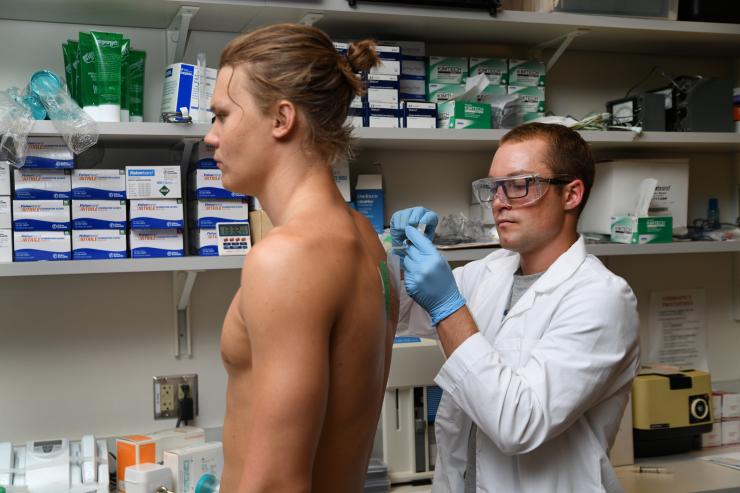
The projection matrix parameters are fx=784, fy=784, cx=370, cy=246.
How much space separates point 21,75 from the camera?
89.5 inches

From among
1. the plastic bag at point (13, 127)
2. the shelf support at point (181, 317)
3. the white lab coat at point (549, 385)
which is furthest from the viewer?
the shelf support at point (181, 317)

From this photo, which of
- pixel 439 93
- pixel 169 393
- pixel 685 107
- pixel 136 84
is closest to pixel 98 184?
pixel 136 84

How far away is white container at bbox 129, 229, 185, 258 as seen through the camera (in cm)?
210

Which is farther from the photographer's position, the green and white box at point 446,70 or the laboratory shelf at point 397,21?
the green and white box at point 446,70

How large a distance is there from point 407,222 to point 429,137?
0.53 m

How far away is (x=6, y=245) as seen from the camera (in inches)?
78.9

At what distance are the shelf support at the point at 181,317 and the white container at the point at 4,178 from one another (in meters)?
0.55

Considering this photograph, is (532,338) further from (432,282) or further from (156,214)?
(156,214)

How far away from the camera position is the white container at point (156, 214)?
6.86ft

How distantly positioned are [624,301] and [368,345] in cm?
77

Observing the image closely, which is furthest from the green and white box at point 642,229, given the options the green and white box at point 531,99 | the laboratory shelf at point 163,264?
the green and white box at point 531,99

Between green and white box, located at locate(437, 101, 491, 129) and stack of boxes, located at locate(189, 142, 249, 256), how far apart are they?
25.6 inches

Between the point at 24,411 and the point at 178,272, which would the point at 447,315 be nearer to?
the point at 178,272

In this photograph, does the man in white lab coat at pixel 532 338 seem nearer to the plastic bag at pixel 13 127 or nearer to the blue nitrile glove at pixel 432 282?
the blue nitrile glove at pixel 432 282
